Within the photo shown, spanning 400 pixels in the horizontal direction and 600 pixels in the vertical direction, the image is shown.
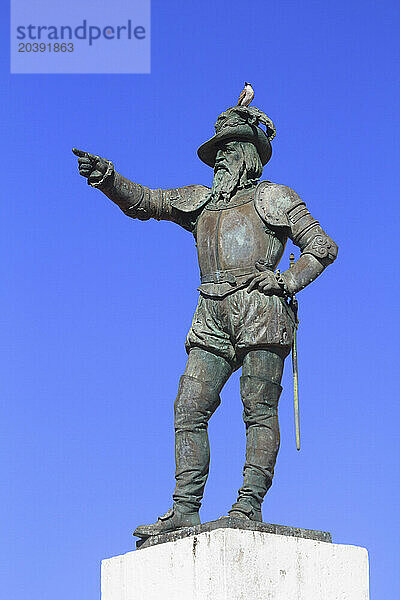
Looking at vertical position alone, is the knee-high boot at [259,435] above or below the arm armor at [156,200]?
below

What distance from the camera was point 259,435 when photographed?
9633 mm

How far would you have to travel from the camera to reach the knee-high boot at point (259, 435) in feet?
31.2

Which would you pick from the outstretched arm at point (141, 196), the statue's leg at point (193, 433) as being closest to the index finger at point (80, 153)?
the outstretched arm at point (141, 196)

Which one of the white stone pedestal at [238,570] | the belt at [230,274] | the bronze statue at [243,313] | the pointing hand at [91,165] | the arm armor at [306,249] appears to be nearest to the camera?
the white stone pedestal at [238,570]

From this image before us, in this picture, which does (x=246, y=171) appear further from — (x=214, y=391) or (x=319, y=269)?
(x=214, y=391)

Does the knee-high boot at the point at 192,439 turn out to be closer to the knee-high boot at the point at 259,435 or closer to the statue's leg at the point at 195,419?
the statue's leg at the point at 195,419

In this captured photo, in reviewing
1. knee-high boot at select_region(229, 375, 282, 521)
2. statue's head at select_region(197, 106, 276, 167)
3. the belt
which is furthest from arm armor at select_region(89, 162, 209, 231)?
knee-high boot at select_region(229, 375, 282, 521)

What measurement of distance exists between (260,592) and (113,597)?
4.44ft

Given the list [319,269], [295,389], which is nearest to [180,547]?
[295,389]

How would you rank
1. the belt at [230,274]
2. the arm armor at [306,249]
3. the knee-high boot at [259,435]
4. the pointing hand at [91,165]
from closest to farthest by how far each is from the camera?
the knee-high boot at [259,435] < the arm armor at [306,249] < the belt at [230,274] < the pointing hand at [91,165]

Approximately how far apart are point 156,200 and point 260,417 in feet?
7.22

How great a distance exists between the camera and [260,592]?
8922 mm

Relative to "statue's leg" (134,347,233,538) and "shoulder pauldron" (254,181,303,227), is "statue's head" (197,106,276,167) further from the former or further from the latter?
"statue's leg" (134,347,233,538)

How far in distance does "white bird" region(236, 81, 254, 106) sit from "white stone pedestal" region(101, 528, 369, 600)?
383 centimetres
